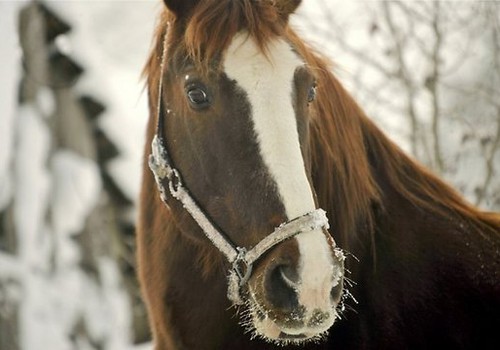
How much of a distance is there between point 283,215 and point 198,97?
23.3 inches

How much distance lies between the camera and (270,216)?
2268mm

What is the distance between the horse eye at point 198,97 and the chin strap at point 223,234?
32cm

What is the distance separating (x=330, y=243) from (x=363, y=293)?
52 centimetres

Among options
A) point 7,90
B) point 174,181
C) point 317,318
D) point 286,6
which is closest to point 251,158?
point 174,181

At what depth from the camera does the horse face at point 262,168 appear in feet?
6.98

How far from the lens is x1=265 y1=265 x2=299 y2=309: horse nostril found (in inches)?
83.4

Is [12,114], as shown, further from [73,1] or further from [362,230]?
[362,230]

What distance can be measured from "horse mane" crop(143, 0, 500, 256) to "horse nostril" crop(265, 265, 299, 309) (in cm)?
60

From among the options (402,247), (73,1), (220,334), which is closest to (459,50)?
(73,1)

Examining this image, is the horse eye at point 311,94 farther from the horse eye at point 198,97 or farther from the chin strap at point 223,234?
the chin strap at point 223,234

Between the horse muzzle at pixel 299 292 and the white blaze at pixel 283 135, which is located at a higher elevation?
the white blaze at pixel 283 135

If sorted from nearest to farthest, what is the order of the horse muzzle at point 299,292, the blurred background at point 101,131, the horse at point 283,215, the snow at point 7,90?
the horse muzzle at point 299,292
the horse at point 283,215
the snow at point 7,90
the blurred background at point 101,131

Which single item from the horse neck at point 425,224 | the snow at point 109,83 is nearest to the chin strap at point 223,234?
the horse neck at point 425,224

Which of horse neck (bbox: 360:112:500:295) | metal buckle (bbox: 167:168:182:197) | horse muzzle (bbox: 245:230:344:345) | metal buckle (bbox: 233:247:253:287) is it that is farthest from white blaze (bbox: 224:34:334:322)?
horse neck (bbox: 360:112:500:295)
